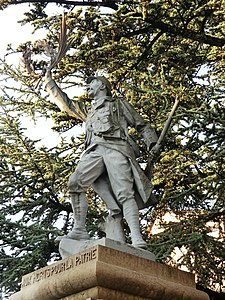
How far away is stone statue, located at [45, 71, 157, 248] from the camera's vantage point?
19.2 ft

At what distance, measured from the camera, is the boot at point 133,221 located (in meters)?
5.66

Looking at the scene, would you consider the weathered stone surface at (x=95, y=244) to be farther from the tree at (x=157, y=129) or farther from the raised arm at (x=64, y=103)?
the tree at (x=157, y=129)

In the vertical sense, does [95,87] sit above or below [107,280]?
above

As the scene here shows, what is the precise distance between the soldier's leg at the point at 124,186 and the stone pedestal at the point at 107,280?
0.33m

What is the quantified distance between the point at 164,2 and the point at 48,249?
17.1 ft

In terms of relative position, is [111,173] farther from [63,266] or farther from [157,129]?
[157,129]

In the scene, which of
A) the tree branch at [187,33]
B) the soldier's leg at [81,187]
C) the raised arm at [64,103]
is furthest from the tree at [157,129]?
the soldier's leg at [81,187]

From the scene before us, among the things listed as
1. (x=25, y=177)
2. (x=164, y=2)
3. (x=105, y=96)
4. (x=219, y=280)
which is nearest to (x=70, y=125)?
(x=25, y=177)

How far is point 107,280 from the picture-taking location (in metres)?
4.80

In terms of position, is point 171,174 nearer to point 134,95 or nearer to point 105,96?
point 134,95

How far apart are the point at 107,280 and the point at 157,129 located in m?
5.38

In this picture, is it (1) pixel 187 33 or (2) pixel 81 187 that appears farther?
(1) pixel 187 33

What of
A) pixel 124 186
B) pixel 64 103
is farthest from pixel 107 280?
pixel 64 103

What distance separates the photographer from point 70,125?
12078mm
